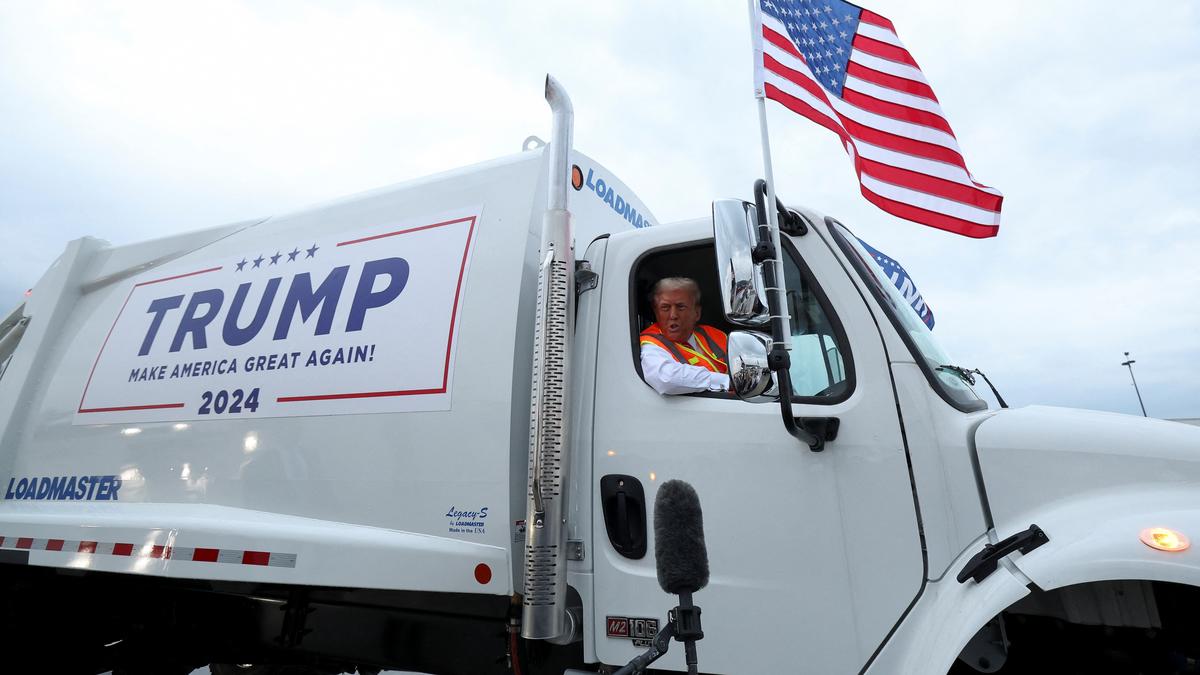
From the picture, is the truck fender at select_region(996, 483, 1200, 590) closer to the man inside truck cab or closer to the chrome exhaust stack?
the man inside truck cab

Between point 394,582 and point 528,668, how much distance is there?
1.94 ft

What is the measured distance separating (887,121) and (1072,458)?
176 centimetres

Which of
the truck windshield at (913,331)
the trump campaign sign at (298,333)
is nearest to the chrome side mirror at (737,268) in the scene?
the truck windshield at (913,331)

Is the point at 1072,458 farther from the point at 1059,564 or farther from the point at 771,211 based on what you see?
the point at 771,211

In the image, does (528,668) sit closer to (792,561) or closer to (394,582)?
(394,582)

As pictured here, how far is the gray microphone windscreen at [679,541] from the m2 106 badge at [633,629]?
2.09ft

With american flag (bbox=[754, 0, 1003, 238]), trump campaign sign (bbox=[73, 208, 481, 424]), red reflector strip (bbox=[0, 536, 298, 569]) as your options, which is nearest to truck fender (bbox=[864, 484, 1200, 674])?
american flag (bbox=[754, 0, 1003, 238])

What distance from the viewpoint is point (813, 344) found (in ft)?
7.61

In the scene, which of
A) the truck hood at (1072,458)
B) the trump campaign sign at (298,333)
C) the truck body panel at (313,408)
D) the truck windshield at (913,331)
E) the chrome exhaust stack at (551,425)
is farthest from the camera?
the trump campaign sign at (298,333)

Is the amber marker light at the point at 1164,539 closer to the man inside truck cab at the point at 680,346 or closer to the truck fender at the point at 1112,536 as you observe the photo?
the truck fender at the point at 1112,536

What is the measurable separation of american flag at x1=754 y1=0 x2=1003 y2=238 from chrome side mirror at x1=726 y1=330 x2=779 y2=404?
4.55 ft

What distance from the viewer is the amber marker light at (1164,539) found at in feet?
5.12

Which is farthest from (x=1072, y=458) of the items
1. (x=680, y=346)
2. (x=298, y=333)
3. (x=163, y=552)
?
(x=163, y=552)

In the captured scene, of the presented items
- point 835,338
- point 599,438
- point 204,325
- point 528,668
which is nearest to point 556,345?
point 599,438
